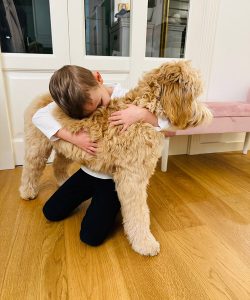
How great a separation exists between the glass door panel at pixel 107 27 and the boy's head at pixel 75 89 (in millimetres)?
943

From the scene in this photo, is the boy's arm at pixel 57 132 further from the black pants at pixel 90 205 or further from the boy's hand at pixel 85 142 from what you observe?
the black pants at pixel 90 205

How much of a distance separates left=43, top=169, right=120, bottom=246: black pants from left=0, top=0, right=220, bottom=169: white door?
78cm

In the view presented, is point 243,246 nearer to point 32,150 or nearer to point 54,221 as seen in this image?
point 54,221

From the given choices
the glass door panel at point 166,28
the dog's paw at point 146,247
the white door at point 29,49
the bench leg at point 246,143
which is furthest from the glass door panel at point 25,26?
the bench leg at point 246,143

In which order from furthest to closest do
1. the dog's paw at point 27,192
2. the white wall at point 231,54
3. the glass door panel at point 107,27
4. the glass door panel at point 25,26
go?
the white wall at point 231,54, the glass door panel at point 107,27, the glass door panel at point 25,26, the dog's paw at point 27,192

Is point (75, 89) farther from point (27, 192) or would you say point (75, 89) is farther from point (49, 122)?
point (27, 192)

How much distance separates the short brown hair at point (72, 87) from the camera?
765mm

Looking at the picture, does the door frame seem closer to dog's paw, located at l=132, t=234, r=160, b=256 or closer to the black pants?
the black pants

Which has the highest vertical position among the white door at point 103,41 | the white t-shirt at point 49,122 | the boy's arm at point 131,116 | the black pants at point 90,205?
the white door at point 103,41

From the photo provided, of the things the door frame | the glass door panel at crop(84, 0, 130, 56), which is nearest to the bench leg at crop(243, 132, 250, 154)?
the glass door panel at crop(84, 0, 130, 56)

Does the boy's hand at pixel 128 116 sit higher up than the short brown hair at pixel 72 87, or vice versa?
the short brown hair at pixel 72 87

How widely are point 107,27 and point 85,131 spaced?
115 cm

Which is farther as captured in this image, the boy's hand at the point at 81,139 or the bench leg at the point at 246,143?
the bench leg at the point at 246,143

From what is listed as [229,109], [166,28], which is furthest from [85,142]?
[166,28]
